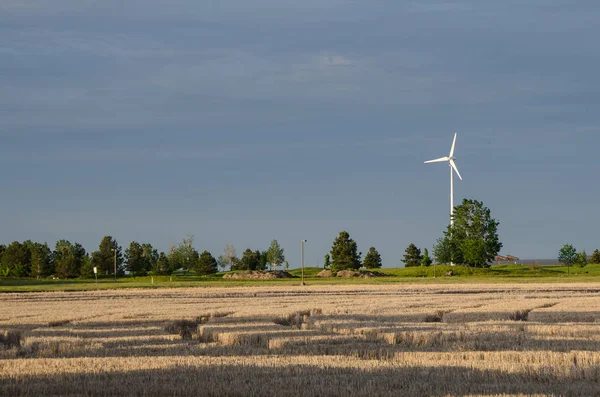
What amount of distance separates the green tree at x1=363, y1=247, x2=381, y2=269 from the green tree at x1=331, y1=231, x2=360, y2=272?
2074cm

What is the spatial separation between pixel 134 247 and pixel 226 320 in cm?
15383

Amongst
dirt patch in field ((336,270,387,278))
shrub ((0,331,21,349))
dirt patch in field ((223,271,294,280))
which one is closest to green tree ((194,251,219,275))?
dirt patch in field ((223,271,294,280))

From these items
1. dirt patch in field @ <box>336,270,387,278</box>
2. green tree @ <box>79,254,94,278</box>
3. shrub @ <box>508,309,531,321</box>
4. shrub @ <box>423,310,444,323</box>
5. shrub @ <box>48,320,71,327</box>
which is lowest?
shrub @ <box>508,309,531,321</box>

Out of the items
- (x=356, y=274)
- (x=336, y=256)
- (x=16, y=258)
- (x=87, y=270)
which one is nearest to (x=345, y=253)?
(x=336, y=256)

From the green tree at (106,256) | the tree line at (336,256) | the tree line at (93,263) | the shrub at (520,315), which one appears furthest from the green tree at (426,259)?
the shrub at (520,315)

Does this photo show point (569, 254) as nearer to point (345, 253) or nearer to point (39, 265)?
point (345, 253)

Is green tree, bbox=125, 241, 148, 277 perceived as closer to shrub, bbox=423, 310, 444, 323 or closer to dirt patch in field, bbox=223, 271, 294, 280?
dirt patch in field, bbox=223, 271, 294, 280

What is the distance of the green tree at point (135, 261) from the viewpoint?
18000 cm

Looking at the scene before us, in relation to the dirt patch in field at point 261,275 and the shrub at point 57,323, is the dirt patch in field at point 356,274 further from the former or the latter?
the shrub at point 57,323

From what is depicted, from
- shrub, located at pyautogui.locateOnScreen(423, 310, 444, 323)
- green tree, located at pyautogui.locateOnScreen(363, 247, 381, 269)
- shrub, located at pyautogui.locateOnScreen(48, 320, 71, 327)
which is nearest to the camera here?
shrub, located at pyautogui.locateOnScreen(48, 320, 71, 327)

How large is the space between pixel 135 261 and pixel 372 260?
57033 mm

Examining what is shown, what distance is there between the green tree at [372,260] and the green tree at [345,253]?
20.7 meters

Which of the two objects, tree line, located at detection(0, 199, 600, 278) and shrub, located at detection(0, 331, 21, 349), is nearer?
shrub, located at detection(0, 331, 21, 349)

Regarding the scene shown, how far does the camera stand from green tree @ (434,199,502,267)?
6658 inches
